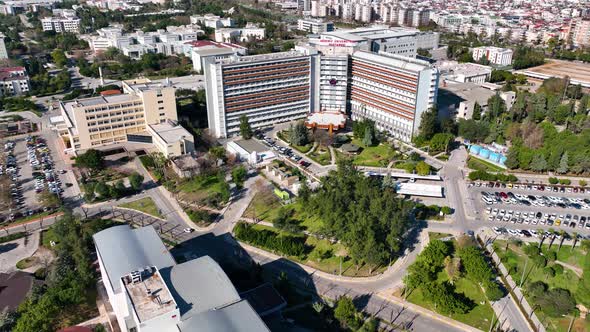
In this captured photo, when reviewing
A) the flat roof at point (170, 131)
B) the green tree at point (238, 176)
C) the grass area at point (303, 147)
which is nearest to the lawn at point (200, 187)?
the green tree at point (238, 176)

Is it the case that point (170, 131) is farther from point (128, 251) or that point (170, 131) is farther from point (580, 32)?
point (580, 32)

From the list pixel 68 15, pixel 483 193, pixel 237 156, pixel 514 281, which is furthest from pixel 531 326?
pixel 68 15

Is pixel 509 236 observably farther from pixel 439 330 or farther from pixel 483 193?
pixel 439 330

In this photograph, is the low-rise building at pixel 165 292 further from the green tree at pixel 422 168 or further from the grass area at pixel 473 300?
the green tree at pixel 422 168

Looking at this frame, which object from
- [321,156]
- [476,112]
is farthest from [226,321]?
[476,112]

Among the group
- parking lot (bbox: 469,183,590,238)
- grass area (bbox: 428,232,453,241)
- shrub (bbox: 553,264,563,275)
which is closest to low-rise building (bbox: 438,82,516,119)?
parking lot (bbox: 469,183,590,238)

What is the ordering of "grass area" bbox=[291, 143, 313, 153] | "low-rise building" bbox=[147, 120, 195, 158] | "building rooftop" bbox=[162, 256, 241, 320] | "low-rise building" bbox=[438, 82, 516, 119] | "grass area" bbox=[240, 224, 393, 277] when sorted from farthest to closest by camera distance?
"low-rise building" bbox=[438, 82, 516, 119], "grass area" bbox=[291, 143, 313, 153], "low-rise building" bbox=[147, 120, 195, 158], "grass area" bbox=[240, 224, 393, 277], "building rooftop" bbox=[162, 256, 241, 320]

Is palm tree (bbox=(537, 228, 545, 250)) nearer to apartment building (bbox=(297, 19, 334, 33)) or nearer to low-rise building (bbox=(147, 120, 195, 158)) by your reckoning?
low-rise building (bbox=(147, 120, 195, 158))
